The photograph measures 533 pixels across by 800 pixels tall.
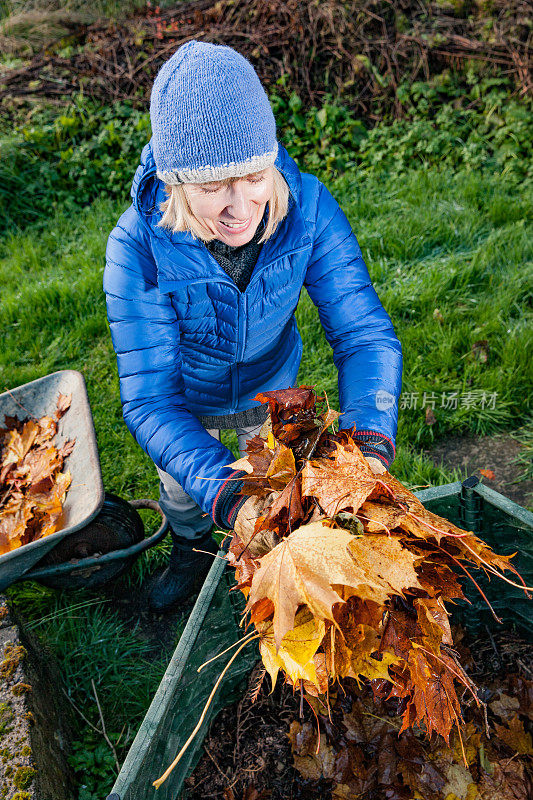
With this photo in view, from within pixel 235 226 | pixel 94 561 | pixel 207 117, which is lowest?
pixel 94 561

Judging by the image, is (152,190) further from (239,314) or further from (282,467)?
(282,467)

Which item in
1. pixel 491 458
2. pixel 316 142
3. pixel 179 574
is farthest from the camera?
pixel 316 142

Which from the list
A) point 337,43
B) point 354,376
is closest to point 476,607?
point 354,376

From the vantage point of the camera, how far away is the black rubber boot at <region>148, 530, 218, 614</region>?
277 cm

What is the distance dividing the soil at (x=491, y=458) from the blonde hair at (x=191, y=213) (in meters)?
1.75

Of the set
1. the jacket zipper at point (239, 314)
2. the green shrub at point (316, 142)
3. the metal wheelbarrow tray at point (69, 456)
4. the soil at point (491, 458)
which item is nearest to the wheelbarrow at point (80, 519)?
the metal wheelbarrow tray at point (69, 456)

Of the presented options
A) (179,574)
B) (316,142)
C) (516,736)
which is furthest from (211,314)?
(316,142)

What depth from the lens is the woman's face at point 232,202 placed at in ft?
5.56

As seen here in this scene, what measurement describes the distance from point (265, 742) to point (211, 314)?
1.43 meters

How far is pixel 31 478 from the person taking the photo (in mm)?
2541

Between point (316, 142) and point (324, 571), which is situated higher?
point (324, 571)

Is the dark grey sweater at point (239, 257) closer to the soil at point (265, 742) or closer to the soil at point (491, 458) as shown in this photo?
the soil at point (265, 742)

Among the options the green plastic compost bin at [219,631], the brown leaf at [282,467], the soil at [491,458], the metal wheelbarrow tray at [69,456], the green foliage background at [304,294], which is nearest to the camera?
the brown leaf at [282,467]

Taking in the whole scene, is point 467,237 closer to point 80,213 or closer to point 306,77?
point 306,77
